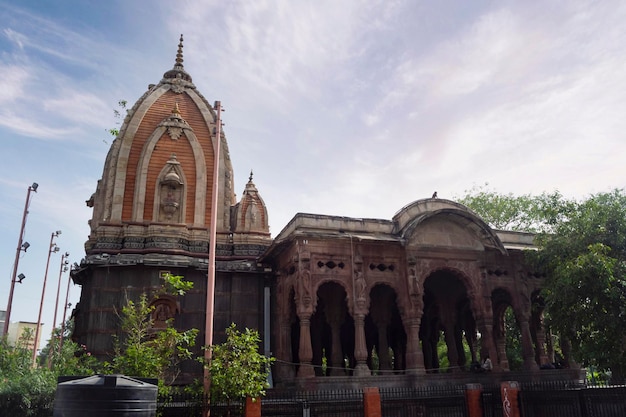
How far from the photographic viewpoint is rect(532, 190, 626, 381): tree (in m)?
15.0

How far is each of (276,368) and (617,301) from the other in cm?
1133

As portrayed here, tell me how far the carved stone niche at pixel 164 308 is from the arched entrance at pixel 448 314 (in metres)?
10.1

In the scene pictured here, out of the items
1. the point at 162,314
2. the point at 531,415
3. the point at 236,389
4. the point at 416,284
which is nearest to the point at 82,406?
the point at 236,389

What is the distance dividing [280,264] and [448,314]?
749 centimetres

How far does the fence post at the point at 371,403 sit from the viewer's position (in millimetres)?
12562

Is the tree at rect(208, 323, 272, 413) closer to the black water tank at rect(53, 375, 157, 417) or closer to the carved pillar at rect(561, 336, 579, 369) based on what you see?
the black water tank at rect(53, 375, 157, 417)

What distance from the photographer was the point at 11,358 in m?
17.9

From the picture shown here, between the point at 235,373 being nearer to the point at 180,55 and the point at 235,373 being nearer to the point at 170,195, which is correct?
the point at 170,195

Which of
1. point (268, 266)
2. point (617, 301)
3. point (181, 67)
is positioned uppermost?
point (181, 67)

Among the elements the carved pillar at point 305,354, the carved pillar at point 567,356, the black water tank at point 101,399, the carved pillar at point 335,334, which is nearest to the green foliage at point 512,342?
the carved pillar at point 567,356

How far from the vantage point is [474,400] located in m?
13.6

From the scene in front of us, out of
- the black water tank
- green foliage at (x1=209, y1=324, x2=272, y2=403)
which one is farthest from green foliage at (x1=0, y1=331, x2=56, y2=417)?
the black water tank

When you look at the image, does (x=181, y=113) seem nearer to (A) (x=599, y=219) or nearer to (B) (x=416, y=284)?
(B) (x=416, y=284)

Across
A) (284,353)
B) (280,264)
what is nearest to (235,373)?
(284,353)
